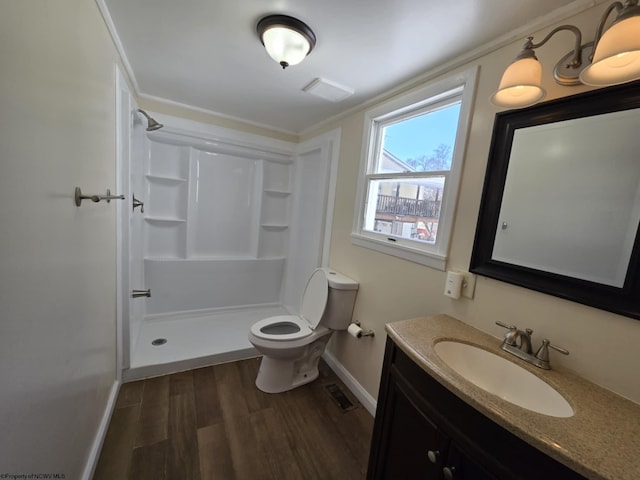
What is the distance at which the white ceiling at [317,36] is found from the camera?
41.3 inches

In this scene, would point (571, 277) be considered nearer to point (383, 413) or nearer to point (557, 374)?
point (557, 374)

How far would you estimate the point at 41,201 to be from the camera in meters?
0.76

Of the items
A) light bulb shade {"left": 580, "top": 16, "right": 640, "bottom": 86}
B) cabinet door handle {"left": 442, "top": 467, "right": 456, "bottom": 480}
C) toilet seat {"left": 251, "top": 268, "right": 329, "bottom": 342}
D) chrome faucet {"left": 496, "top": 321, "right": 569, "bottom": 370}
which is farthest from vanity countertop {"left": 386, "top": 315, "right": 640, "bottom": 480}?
toilet seat {"left": 251, "top": 268, "right": 329, "bottom": 342}

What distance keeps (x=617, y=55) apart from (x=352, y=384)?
2.13m

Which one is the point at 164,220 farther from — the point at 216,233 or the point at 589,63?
the point at 589,63

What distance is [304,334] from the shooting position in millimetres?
1901

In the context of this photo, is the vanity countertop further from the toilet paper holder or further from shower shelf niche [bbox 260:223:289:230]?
shower shelf niche [bbox 260:223:289:230]

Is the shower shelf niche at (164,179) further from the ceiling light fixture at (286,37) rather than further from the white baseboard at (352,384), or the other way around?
the white baseboard at (352,384)

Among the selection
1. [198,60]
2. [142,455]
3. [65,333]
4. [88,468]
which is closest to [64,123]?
[65,333]

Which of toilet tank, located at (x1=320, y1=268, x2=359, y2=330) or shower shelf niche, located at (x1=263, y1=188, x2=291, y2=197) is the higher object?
shower shelf niche, located at (x1=263, y1=188, x2=291, y2=197)

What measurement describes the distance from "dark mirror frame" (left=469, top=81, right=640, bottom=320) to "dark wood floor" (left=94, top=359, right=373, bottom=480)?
129 cm

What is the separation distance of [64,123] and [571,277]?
1878 millimetres

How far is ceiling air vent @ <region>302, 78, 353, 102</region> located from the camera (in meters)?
1.68

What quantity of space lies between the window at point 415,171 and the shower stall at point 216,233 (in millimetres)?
466
